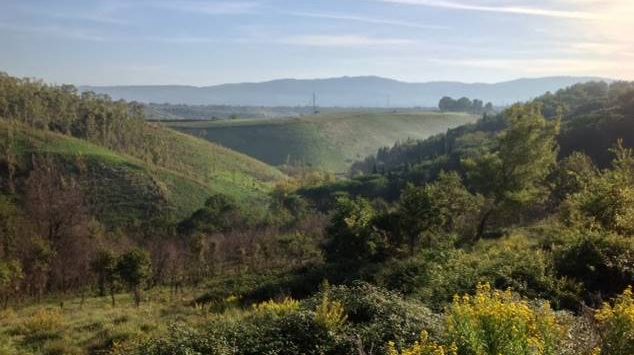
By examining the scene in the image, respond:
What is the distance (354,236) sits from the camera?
25844 millimetres

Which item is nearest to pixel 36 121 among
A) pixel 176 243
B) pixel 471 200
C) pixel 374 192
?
pixel 176 243

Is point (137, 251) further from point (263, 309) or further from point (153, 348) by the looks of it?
point (153, 348)

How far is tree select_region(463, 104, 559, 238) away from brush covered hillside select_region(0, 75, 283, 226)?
165 feet

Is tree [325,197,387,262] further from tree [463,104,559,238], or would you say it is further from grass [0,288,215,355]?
grass [0,288,215,355]

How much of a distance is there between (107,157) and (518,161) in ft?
209

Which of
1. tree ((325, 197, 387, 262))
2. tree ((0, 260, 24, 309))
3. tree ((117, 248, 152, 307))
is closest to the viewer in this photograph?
tree ((0, 260, 24, 309))

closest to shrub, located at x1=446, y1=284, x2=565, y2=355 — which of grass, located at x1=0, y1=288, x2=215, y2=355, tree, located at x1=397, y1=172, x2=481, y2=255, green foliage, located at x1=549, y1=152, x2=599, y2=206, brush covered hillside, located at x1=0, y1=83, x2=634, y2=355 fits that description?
brush covered hillside, located at x1=0, y1=83, x2=634, y2=355

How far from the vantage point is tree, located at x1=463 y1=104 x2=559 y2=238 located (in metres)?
27.7

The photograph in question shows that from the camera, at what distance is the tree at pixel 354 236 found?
84.2 ft

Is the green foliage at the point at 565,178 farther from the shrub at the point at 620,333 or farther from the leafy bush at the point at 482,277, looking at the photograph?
the shrub at the point at 620,333

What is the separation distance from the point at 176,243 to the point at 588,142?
Answer: 54.3 metres

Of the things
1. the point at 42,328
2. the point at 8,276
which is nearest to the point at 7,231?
the point at 8,276

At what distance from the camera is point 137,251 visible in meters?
25.7

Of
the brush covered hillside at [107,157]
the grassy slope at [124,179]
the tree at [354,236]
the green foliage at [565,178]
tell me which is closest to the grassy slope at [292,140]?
the brush covered hillside at [107,157]
